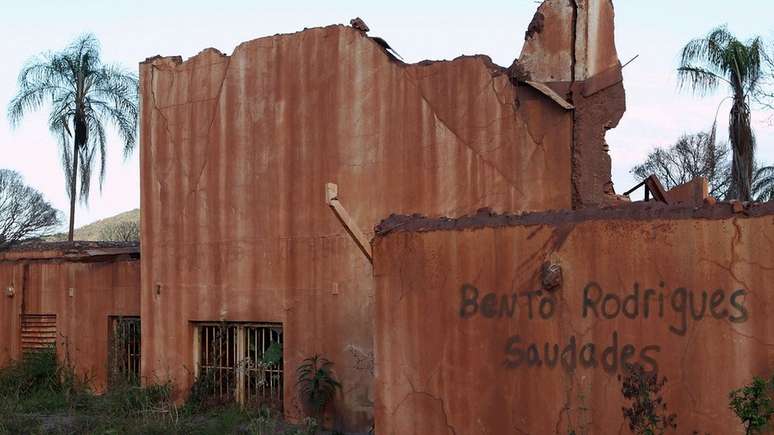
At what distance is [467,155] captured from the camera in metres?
10.5

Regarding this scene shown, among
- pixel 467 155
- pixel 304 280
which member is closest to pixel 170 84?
pixel 304 280

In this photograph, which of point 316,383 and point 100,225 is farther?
point 100,225

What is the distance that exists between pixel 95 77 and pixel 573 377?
21048mm

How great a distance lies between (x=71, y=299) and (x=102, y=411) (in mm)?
3506

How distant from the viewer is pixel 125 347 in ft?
47.6

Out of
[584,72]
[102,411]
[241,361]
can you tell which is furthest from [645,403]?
[102,411]

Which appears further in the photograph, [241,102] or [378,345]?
[241,102]

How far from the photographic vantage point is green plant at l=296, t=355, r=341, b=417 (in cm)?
1123

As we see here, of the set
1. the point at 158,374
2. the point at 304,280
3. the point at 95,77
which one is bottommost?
the point at 158,374

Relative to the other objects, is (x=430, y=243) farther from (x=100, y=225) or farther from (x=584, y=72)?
(x=100, y=225)

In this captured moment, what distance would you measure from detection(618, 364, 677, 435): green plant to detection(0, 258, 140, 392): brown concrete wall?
30.1ft

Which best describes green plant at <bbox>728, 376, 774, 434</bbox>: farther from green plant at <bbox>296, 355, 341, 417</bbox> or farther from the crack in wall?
green plant at <bbox>296, 355, 341, 417</bbox>

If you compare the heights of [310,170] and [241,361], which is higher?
[310,170]

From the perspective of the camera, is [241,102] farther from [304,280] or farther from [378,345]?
[378,345]
